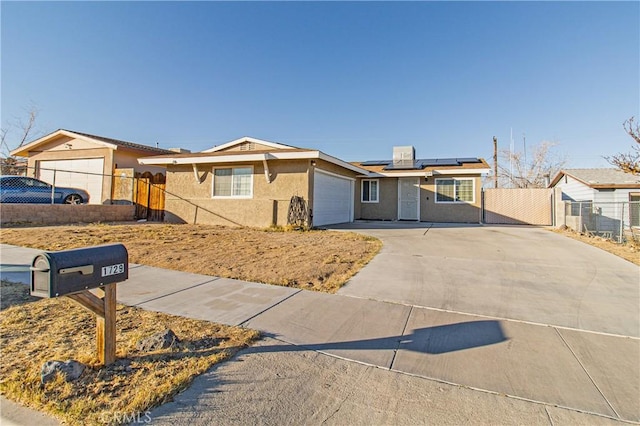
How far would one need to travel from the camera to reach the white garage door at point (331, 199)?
13.0 metres

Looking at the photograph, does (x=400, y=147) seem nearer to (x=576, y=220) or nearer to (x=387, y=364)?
(x=576, y=220)

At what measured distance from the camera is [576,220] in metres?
12.8

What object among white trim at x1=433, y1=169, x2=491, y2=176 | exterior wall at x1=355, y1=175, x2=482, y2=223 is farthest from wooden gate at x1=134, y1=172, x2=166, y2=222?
white trim at x1=433, y1=169, x2=491, y2=176

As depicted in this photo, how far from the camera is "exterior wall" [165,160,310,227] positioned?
12.4 meters

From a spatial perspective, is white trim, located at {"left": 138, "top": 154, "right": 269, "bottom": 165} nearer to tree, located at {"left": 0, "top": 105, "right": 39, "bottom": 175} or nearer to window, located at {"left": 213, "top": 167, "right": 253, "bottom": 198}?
window, located at {"left": 213, "top": 167, "right": 253, "bottom": 198}

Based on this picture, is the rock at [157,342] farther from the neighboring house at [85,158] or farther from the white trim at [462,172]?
the white trim at [462,172]

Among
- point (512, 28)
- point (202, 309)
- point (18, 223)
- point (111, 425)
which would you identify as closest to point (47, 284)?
point (111, 425)

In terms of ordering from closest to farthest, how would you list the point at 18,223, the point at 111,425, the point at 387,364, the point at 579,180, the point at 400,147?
the point at 111,425
the point at 387,364
the point at 18,223
the point at 579,180
the point at 400,147

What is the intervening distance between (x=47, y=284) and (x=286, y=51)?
1565cm

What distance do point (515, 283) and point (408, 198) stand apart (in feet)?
42.7

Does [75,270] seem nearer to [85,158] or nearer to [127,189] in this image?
[127,189]

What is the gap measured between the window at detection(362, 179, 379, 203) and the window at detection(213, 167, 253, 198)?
832 cm

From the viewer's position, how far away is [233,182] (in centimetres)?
1349

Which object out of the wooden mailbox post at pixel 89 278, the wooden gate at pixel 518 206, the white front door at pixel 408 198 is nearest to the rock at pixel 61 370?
the wooden mailbox post at pixel 89 278
